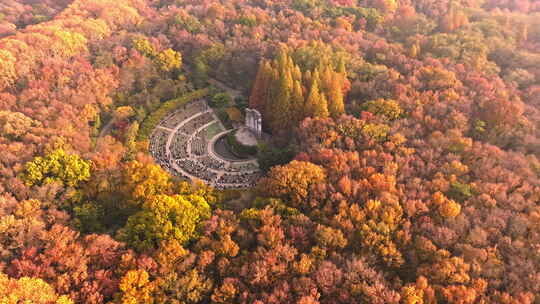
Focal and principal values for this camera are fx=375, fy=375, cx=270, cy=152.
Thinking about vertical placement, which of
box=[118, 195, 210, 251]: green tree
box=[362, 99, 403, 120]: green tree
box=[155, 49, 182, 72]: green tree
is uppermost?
box=[362, 99, 403, 120]: green tree

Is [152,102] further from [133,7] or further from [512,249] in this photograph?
[512,249]

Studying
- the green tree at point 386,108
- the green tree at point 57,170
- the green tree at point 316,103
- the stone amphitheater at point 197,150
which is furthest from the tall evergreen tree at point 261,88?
the green tree at point 57,170

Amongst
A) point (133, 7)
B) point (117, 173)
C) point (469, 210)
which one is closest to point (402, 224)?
point (469, 210)

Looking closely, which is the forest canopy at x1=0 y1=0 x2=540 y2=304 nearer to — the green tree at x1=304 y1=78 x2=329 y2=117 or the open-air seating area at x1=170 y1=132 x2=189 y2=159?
the green tree at x1=304 y1=78 x2=329 y2=117

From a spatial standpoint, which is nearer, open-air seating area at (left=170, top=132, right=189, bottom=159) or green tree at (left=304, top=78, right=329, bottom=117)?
green tree at (left=304, top=78, right=329, bottom=117)

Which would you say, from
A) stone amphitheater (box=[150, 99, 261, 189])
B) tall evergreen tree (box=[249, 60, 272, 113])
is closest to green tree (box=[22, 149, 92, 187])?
stone amphitheater (box=[150, 99, 261, 189])

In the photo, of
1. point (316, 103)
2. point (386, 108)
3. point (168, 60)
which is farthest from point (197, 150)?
point (386, 108)

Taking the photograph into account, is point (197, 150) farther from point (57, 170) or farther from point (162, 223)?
point (162, 223)

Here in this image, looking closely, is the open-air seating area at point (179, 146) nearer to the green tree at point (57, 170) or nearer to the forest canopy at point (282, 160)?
the forest canopy at point (282, 160)
